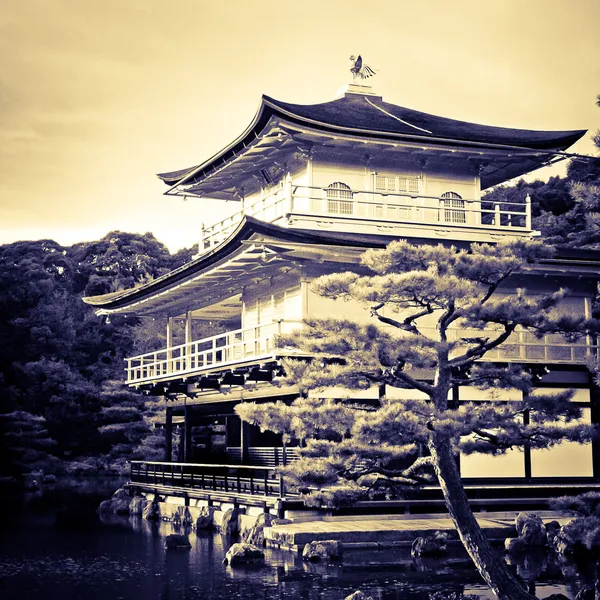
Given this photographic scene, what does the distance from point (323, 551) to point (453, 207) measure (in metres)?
12.3

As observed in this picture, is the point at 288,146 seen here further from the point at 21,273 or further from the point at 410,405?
the point at 21,273

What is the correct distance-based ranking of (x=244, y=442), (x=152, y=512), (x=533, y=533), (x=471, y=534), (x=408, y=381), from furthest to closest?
(x=152, y=512) → (x=244, y=442) → (x=533, y=533) → (x=408, y=381) → (x=471, y=534)

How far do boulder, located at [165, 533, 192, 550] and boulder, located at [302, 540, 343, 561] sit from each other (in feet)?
14.6

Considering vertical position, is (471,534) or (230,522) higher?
(471,534)

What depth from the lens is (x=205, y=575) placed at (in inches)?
763

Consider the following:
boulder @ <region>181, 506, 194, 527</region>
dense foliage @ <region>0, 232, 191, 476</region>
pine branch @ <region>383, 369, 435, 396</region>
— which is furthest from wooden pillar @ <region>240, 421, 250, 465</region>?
dense foliage @ <region>0, 232, 191, 476</region>

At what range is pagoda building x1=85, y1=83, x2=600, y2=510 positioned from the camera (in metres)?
Result: 25.0

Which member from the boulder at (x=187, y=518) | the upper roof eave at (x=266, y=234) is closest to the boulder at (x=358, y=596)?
the upper roof eave at (x=266, y=234)

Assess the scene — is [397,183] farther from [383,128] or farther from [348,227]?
[348,227]

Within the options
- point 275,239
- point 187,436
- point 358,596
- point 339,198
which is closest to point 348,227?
point 339,198

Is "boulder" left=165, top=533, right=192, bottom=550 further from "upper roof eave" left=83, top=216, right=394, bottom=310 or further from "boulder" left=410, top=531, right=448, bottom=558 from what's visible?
"upper roof eave" left=83, top=216, right=394, bottom=310

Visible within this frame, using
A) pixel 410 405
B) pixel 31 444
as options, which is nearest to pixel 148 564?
pixel 410 405

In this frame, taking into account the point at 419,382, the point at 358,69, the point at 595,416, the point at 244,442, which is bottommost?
the point at 244,442

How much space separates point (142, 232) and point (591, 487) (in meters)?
53.0
